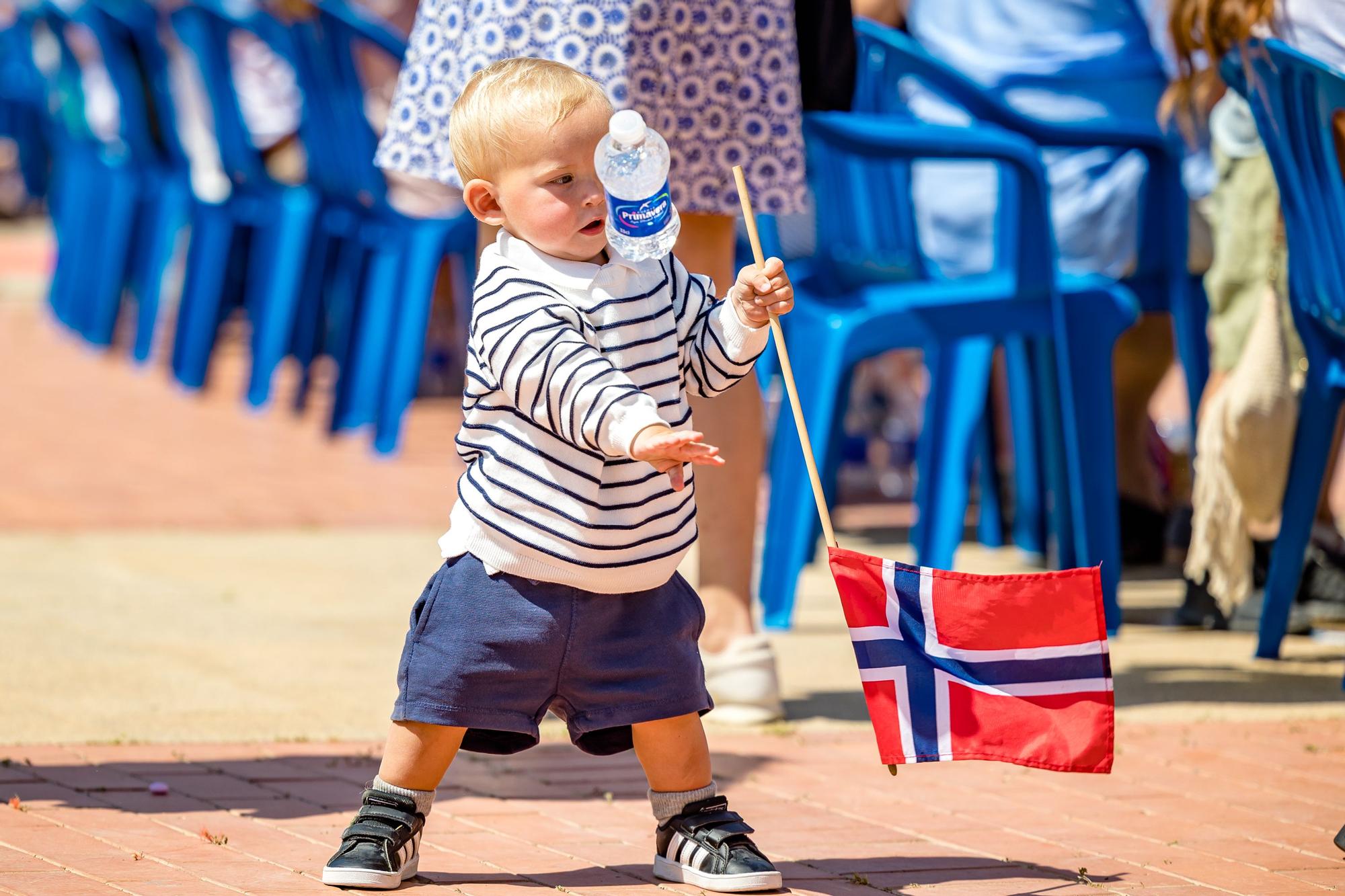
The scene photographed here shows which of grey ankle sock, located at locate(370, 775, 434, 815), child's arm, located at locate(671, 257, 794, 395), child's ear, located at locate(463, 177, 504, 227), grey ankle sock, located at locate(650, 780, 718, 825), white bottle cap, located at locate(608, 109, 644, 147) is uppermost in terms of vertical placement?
white bottle cap, located at locate(608, 109, 644, 147)

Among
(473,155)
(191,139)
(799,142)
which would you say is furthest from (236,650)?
(191,139)

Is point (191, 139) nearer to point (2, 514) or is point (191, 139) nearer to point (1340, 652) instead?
point (2, 514)

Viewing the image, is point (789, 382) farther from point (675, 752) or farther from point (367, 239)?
point (367, 239)

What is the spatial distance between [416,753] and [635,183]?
765 millimetres

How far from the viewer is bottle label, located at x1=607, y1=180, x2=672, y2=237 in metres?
2.13

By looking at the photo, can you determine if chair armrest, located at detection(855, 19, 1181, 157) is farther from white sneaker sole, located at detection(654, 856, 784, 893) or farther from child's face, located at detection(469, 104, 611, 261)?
white sneaker sole, located at detection(654, 856, 784, 893)

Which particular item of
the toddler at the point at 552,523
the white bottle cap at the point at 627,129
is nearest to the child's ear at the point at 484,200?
the toddler at the point at 552,523

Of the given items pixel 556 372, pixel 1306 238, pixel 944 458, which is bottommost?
pixel 944 458

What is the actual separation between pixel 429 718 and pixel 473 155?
2.31 feet

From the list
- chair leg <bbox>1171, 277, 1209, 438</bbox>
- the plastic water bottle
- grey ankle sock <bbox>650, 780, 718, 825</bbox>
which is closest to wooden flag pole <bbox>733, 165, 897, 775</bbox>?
the plastic water bottle

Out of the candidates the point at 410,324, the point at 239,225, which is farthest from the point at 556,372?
the point at 239,225

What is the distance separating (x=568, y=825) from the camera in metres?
2.62

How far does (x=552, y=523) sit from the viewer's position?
2.20m

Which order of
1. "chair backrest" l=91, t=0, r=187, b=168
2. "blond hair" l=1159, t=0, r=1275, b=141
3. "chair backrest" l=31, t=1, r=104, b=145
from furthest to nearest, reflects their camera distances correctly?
1. "chair backrest" l=31, t=1, r=104, b=145
2. "chair backrest" l=91, t=0, r=187, b=168
3. "blond hair" l=1159, t=0, r=1275, b=141
